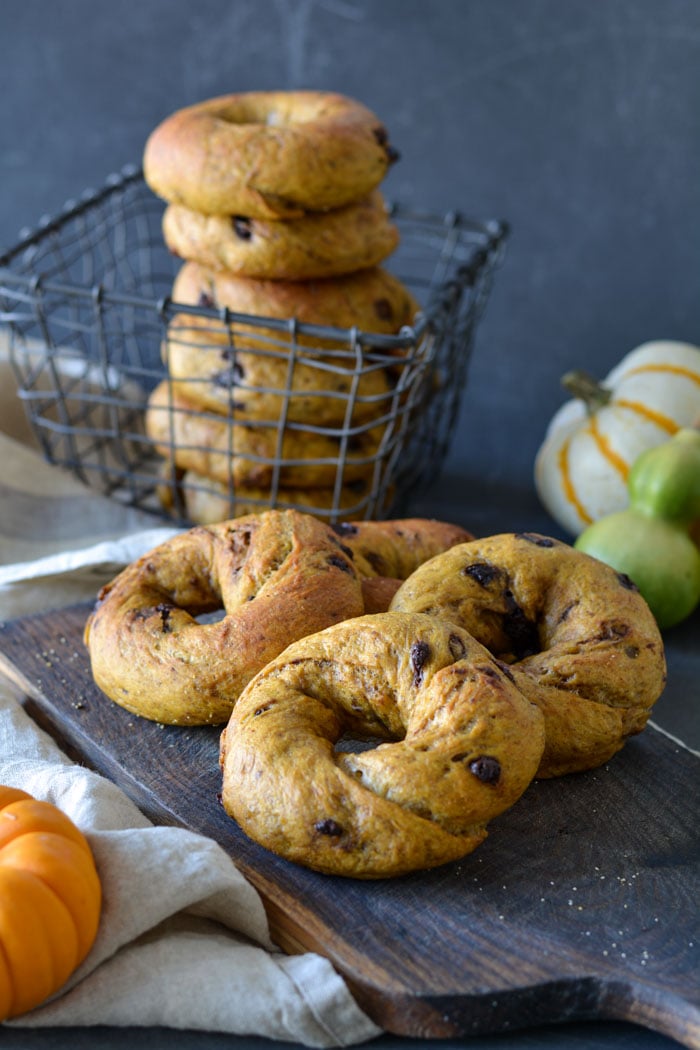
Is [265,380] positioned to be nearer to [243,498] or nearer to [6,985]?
[243,498]

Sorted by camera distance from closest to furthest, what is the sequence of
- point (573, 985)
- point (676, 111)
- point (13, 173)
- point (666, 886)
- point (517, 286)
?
point (573, 985), point (666, 886), point (676, 111), point (517, 286), point (13, 173)

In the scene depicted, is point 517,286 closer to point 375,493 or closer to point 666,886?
point 375,493

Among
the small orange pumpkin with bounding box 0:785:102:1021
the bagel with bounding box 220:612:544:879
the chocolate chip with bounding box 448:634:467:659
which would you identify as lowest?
the small orange pumpkin with bounding box 0:785:102:1021

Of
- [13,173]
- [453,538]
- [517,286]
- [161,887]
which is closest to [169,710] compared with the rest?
[161,887]

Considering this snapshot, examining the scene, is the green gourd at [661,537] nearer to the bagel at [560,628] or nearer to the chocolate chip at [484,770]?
the bagel at [560,628]

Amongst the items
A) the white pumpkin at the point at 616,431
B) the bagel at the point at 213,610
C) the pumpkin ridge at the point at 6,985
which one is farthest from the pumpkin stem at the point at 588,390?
the pumpkin ridge at the point at 6,985

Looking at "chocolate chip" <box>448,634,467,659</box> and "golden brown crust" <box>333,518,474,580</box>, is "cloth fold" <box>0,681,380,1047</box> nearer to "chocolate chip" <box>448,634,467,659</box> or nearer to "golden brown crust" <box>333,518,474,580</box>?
"chocolate chip" <box>448,634,467,659</box>

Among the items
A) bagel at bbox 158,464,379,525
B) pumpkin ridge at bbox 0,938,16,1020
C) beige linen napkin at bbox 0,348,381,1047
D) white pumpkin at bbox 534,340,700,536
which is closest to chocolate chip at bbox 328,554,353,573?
beige linen napkin at bbox 0,348,381,1047
